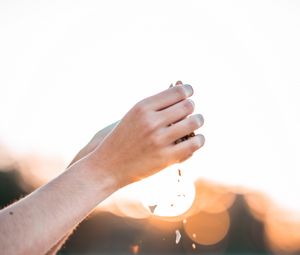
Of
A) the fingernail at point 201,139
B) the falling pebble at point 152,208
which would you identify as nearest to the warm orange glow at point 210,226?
the falling pebble at point 152,208

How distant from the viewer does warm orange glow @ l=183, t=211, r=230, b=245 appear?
8994 cm

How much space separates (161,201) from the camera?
3.45 metres

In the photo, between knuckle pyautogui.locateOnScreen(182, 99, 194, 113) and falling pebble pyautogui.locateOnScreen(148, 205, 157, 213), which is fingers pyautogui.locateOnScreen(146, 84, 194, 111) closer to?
knuckle pyautogui.locateOnScreen(182, 99, 194, 113)

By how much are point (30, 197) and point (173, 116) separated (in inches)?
26.3

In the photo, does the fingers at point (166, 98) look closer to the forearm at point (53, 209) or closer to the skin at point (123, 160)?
the skin at point (123, 160)

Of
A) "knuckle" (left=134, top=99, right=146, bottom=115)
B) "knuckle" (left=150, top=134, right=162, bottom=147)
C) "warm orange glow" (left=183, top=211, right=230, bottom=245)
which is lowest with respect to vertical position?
"warm orange glow" (left=183, top=211, right=230, bottom=245)

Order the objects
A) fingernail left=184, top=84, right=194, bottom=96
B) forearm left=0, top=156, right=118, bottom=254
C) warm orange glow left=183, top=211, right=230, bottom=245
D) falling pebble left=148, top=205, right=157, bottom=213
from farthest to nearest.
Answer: warm orange glow left=183, top=211, right=230, bottom=245 → falling pebble left=148, top=205, right=157, bottom=213 → fingernail left=184, top=84, right=194, bottom=96 → forearm left=0, top=156, right=118, bottom=254

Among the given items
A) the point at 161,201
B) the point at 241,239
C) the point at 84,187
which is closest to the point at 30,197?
the point at 84,187

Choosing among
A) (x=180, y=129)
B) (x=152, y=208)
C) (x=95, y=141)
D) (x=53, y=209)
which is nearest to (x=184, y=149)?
(x=180, y=129)

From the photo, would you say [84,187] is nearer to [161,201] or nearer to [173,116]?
[173,116]

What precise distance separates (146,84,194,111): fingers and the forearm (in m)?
0.36

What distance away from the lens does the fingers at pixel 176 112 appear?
258cm

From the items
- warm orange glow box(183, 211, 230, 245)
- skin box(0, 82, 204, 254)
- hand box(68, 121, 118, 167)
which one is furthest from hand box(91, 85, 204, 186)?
warm orange glow box(183, 211, 230, 245)

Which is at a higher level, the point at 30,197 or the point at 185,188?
the point at 30,197
